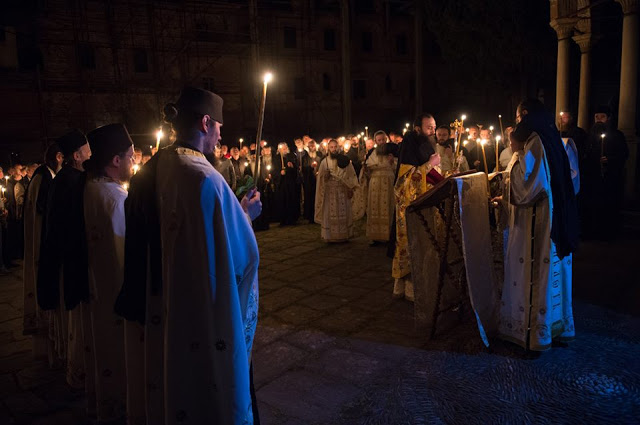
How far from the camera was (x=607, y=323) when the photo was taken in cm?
462

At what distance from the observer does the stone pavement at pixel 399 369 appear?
3.28 m

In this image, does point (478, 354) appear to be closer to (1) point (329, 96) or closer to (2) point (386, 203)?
(2) point (386, 203)

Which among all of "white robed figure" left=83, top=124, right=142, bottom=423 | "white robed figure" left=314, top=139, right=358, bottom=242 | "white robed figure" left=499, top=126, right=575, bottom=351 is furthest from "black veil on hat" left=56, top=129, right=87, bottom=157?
"white robed figure" left=314, top=139, right=358, bottom=242

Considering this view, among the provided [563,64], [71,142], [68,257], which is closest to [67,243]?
[68,257]

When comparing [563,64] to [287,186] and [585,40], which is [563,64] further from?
[287,186]

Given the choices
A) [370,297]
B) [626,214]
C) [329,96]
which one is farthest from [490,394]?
[329,96]

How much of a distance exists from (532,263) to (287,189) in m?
8.20

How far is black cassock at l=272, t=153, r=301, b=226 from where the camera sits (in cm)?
1181

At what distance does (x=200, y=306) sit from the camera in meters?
2.15

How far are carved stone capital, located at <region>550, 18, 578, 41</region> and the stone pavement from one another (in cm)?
674

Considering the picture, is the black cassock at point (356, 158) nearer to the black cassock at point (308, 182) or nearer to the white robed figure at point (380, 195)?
the black cassock at point (308, 182)

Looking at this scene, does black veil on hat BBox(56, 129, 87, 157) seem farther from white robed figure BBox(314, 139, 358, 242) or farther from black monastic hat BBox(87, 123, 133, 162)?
white robed figure BBox(314, 139, 358, 242)

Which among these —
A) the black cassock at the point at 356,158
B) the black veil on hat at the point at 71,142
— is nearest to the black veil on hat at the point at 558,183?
the black veil on hat at the point at 71,142

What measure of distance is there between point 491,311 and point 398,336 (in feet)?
3.03
